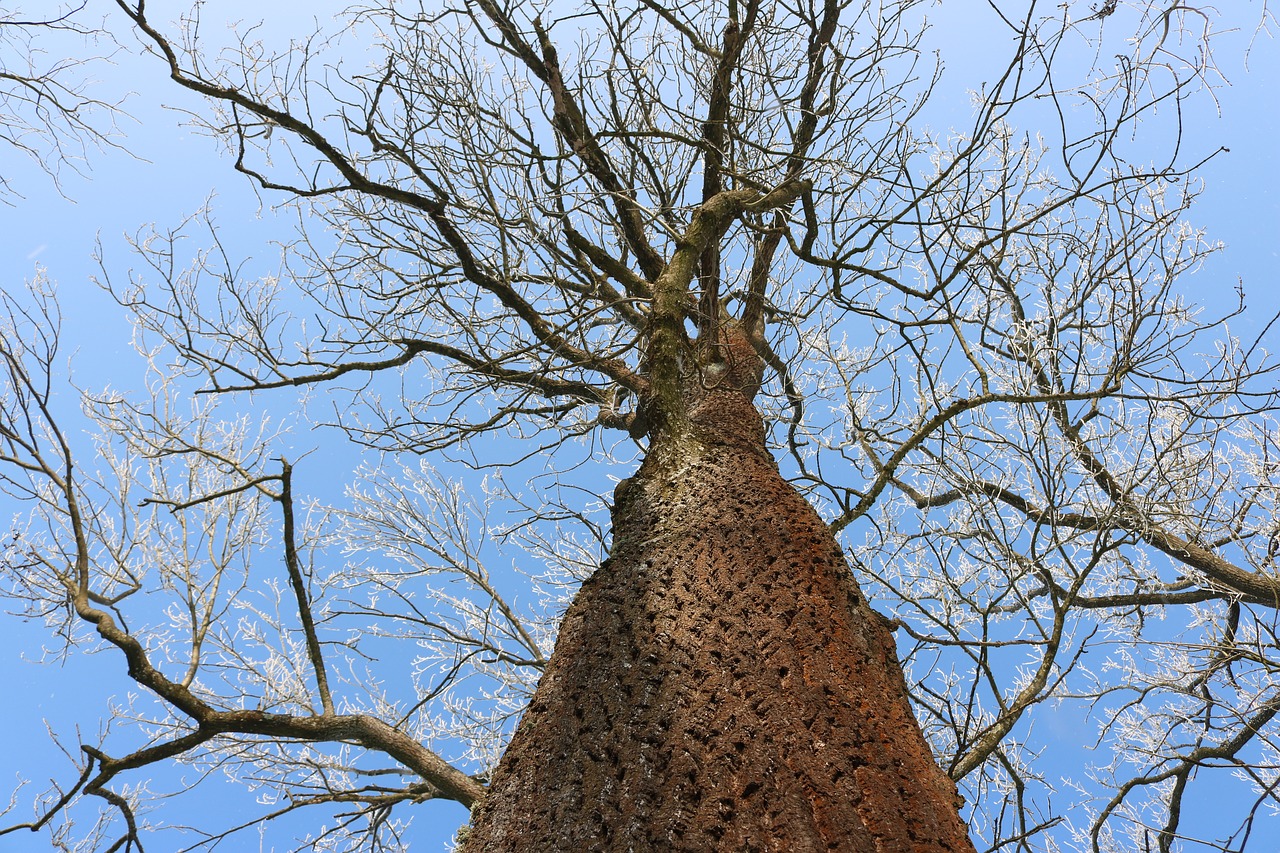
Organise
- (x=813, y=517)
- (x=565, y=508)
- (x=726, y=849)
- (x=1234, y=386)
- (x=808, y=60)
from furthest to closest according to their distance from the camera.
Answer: (x=808, y=60)
(x=565, y=508)
(x=1234, y=386)
(x=813, y=517)
(x=726, y=849)

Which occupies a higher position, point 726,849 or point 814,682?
point 814,682

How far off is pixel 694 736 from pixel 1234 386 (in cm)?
293

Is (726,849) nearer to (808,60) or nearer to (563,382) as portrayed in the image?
(563,382)

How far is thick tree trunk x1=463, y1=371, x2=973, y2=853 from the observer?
1190mm

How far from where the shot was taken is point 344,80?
259 cm

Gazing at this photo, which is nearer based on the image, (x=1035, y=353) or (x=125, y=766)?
(x=125, y=766)

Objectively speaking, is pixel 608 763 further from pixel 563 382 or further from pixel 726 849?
pixel 563 382

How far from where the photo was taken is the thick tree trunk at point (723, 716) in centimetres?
119

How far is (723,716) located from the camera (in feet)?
4.42

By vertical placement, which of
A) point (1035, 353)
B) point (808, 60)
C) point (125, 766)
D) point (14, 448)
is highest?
point (808, 60)

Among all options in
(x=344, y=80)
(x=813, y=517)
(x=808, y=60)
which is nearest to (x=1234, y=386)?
(x=813, y=517)

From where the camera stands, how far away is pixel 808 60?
3523 millimetres

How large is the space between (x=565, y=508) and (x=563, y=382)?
0.75 m

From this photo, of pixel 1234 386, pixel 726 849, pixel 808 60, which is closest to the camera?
pixel 726 849
